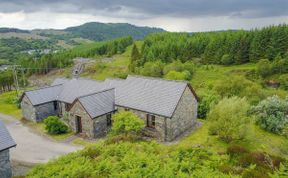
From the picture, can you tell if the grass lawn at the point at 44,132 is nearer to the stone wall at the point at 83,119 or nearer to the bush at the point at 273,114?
the stone wall at the point at 83,119

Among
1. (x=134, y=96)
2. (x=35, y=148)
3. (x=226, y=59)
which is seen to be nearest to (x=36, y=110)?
(x=35, y=148)

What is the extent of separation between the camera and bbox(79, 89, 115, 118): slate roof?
102 feet

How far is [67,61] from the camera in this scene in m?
102

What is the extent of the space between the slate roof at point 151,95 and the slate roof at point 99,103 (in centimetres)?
91

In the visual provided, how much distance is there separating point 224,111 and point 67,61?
84721 mm

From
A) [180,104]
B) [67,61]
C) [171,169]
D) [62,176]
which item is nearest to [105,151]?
[62,176]

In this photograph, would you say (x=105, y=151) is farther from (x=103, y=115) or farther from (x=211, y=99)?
(x=211, y=99)

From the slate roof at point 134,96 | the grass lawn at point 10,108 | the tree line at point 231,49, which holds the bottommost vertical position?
the grass lawn at point 10,108

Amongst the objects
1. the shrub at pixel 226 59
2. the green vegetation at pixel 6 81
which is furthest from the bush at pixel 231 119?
the green vegetation at pixel 6 81

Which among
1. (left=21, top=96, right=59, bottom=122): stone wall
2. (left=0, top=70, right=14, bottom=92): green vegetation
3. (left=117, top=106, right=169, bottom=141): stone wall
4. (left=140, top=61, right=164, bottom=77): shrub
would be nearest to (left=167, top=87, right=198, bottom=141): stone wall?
(left=117, top=106, right=169, bottom=141): stone wall

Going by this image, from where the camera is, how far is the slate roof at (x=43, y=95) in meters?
38.8

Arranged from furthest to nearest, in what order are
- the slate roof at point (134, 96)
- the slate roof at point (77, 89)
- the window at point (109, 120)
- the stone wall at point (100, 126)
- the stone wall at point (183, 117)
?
the slate roof at point (77, 89) < the window at point (109, 120) < the stone wall at point (100, 126) < the slate roof at point (134, 96) < the stone wall at point (183, 117)

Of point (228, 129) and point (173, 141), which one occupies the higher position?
point (228, 129)

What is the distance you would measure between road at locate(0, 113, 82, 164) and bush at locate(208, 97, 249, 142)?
49.5 feet
